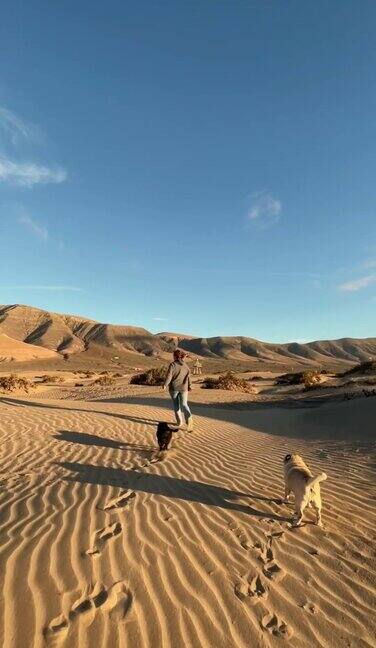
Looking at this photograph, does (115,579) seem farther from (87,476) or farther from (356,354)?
(356,354)

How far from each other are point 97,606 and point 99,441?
644cm

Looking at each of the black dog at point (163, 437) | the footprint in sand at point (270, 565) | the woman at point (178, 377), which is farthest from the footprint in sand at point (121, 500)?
the woman at point (178, 377)

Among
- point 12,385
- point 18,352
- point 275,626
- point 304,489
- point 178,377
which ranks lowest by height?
point 275,626

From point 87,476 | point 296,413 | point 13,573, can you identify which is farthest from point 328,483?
point 296,413

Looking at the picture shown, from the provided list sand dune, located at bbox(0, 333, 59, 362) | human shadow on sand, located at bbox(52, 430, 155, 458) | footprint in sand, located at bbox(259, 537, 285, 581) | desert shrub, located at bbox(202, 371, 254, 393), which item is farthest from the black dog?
sand dune, located at bbox(0, 333, 59, 362)

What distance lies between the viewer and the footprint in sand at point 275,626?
2931 mm

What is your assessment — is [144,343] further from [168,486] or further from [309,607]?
[309,607]

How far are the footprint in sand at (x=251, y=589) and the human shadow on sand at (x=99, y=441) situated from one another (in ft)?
15.3

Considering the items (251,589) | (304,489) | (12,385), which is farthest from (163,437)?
(12,385)

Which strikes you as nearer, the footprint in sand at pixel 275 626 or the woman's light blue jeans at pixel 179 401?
the footprint in sand at pixel 275 626

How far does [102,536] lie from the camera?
13.9 feet

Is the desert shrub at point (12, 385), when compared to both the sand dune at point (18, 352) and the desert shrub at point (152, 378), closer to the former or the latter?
the desert shrub at point (152, 378)

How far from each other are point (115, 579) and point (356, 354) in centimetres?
11549

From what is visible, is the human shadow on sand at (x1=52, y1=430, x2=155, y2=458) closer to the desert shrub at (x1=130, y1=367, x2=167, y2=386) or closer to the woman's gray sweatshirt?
the woman's gray sweatshirt
